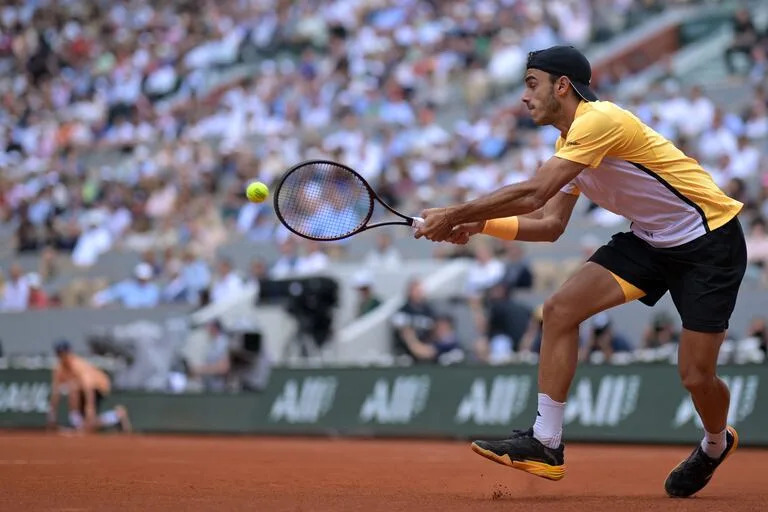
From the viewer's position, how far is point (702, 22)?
22312 millimetres

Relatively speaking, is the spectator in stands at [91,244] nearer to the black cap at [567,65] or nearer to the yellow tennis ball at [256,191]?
the yellow tennis ball at [256,191]

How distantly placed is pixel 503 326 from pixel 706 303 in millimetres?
8345

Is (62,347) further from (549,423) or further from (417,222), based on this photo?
(549,423)

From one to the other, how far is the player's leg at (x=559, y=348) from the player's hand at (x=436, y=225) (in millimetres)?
739

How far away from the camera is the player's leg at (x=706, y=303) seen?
6.93 m

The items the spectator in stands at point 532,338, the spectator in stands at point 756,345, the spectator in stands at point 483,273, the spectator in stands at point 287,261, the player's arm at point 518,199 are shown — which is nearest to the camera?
the player's arm at point 518,199

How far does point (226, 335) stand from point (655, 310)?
18.6 ft

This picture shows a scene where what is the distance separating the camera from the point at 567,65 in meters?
6.92

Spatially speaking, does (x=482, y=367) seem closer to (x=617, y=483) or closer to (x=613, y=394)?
(x=613, y=394)

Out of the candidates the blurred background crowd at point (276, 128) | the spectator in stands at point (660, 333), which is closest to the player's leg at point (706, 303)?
the spectator in stands at point (660, 333)

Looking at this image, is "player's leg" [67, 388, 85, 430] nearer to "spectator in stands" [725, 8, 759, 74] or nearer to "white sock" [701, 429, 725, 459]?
"spectator in stands" [725, 8, 759, 74]

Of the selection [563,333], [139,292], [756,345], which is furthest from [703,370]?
[139,292]

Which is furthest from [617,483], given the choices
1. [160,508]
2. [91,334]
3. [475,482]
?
[91,334]

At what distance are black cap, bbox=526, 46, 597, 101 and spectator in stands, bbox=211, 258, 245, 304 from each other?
39.5 ft
